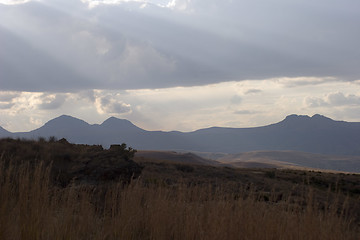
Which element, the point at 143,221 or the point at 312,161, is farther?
the point at 312,161

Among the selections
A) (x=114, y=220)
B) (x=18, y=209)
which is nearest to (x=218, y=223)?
(x=114, y=220)

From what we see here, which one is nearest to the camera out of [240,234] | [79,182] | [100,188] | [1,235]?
[1,235]

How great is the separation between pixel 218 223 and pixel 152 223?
1241 mm

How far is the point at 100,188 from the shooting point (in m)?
10.8

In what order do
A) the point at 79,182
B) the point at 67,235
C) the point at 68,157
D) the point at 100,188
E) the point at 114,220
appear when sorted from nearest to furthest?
the point at 67,235, the point at 114,220, the point at 100,188, the point at 79,182, the point at 68,157

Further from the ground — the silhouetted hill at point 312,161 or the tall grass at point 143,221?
the tall grass at point 143,221

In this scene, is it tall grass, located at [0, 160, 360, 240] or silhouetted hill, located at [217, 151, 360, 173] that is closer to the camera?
tall grass, located at [0, 160, 360, 240]

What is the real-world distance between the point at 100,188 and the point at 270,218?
574 centimetres

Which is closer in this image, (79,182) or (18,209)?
(18,209)

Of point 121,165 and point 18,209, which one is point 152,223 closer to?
point 18,209

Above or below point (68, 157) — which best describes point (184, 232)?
below

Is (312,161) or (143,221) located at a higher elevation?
(143,221)

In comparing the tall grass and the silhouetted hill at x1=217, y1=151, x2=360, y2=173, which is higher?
the tall grass

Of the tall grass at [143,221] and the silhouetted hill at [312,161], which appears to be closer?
the tall grass at [143,221]
